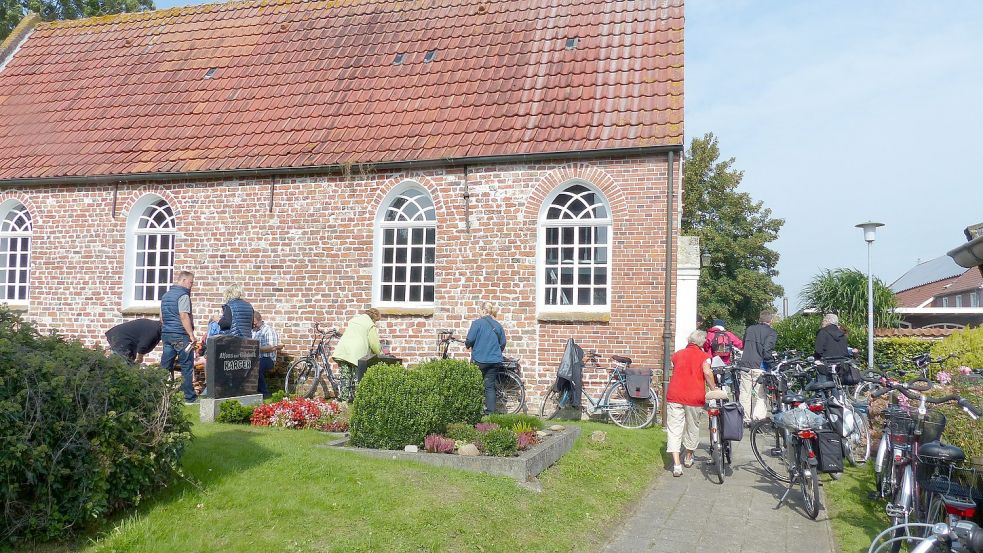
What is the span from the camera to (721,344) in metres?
12.4

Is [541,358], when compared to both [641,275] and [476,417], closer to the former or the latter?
[641,275]

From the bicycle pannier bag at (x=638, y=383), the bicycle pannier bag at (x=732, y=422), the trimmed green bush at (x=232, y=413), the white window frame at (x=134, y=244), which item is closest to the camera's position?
the bicycle pannier bag at (x=732, y=422)

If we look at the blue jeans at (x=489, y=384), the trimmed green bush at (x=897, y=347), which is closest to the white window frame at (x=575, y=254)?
the blue jeans at (x=489, y=384)

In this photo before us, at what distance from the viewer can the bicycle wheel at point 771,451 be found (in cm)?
871

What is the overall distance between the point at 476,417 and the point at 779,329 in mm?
13607

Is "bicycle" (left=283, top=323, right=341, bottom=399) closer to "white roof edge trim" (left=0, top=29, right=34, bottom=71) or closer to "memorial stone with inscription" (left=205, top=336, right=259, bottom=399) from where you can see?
"memorial stone with inscription" (left=205, top=336, right=259, bottom=399)

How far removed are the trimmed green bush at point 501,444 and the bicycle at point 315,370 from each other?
18.1ft

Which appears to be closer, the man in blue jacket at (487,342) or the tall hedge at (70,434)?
the tall hedge at (70,434)

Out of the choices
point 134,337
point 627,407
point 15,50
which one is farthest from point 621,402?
point 15,50

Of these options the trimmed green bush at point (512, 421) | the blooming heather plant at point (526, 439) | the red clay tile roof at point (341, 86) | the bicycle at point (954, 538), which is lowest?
the blooming heather plant at point (526, 439)

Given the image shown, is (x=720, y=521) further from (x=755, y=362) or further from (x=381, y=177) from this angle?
(x=381, y=177)

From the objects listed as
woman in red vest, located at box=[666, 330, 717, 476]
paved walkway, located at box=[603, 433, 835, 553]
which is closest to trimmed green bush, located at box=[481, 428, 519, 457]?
paved walkway, located at box=[603, 433, 835, 553]

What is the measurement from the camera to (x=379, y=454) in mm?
Answer: 7965

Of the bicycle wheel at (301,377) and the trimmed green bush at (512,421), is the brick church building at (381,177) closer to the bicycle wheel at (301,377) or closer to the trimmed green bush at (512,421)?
the bicycle wheel at (301,377)
